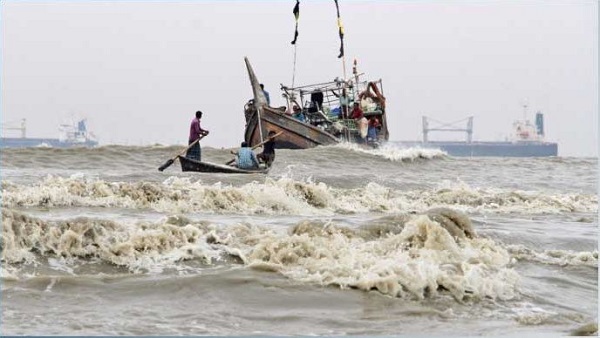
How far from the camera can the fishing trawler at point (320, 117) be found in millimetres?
25453

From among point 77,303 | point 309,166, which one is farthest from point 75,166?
point 77,303

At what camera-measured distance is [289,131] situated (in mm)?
25656

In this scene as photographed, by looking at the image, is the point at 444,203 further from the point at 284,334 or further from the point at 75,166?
the point at 75,166

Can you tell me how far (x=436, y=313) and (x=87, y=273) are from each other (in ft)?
9.01

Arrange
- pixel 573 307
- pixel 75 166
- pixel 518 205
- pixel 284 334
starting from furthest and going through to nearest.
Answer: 1. pixel 75 166
2. pixel 518 205
3. pixel 573 307
4. pixel 284 334

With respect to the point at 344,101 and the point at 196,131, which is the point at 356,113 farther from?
the point at 196,131

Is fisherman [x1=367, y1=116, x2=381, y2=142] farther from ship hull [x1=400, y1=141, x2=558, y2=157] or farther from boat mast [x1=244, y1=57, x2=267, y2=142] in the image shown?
ship hull [x1=400, y1=141, x2=558, y2=157]

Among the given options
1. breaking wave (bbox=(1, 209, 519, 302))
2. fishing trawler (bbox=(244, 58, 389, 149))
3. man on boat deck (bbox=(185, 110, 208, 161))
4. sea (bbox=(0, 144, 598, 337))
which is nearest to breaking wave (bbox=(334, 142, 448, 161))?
fishing trawler (bbox=(244, 58, 389, 149))

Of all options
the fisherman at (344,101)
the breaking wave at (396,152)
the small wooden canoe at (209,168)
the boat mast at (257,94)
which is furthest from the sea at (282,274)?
the fisherman at (344,101)

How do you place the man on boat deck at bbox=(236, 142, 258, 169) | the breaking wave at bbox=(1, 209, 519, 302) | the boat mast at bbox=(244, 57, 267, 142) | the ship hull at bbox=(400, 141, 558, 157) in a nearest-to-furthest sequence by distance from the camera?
the breaking wave at bbox=(1, 209, 519, 302)
the man on boat deck at bbox=(236, 142, 258, 169)
the boat mast at bbox=(244, 57, 267, 142)
the ship hull at bbox=(400, 141, 558, 157)

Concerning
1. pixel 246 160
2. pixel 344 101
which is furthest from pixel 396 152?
pixel 246 160

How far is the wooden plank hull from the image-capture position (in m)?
25.3

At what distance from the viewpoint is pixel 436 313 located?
5.96m

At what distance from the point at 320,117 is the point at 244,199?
14.2m
